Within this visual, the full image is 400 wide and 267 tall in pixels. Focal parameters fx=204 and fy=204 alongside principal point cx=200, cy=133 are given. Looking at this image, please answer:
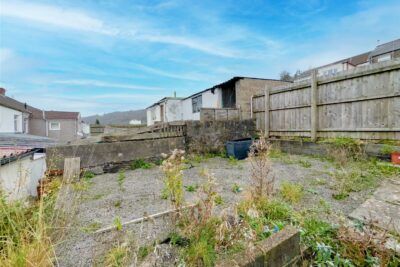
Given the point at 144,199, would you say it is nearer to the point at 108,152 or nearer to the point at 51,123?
the point at 108,152

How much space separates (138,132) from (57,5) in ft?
11.7

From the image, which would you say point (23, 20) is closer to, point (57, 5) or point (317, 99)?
point (57, 5)

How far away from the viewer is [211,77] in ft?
58.8

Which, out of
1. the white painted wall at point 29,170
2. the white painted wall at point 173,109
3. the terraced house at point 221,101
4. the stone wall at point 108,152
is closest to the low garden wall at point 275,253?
the white painted wall at point 29,170

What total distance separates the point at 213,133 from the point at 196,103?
8.62 m

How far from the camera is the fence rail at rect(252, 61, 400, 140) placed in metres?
4.96

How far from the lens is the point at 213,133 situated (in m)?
7.41

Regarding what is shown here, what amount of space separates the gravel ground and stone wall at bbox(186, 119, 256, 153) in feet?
3.76

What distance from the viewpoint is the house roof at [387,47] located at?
69.1 feet

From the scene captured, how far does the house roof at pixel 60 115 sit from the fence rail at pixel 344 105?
30.7 m

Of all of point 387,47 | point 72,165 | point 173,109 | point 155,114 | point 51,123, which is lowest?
point 72,165

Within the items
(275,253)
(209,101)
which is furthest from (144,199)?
(209,101)

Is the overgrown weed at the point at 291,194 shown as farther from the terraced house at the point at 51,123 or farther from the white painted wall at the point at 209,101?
the terraced house at the point at 51,123

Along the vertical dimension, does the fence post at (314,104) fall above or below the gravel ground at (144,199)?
above
